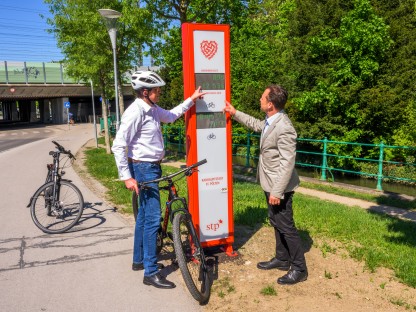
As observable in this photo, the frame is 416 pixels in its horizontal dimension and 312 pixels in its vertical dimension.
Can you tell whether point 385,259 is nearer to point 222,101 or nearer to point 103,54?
point 222,101

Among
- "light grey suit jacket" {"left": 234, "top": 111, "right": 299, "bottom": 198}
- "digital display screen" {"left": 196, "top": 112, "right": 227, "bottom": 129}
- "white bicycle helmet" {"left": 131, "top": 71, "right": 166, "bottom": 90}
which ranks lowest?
→ "light grey suit jacket" {"left": 234, "top": 111, "right": 299, "bottom": 198}

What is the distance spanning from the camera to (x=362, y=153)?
17016 millimetres

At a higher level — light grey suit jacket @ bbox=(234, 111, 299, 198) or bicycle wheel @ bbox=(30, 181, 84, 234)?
light grey suit jacket @ bbox=(234, 111, 299, 198)

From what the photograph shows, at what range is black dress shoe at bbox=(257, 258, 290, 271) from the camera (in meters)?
4.25

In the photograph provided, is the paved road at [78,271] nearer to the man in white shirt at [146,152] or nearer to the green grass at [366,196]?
the man in white shirt at [146,152]

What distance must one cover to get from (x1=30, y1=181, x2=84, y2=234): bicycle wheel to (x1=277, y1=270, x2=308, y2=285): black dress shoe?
3284 millimetres

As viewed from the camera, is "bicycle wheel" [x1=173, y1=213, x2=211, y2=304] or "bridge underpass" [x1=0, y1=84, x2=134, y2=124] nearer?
"bicycle wheel" [x1=173, y1=213, x2=211, y2=304]

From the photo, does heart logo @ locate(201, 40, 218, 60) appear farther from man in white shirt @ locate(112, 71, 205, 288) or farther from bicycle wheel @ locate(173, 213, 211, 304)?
bicycle wheel @ locate(173, 213, 211, 304)

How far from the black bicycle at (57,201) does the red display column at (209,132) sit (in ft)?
7.56

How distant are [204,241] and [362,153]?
14227 mm

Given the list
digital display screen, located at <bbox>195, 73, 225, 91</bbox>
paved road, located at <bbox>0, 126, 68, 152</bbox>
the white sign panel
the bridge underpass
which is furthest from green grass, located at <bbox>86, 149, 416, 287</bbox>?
the bridge underpass

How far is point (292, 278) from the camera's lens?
388 centimetres

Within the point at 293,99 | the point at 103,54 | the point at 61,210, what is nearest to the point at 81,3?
the point at 103,54

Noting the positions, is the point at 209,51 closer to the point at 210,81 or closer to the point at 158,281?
the point at 210,81
